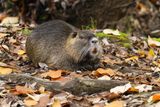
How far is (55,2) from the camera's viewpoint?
12.5m

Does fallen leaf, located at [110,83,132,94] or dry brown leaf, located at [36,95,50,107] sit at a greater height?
fallen leaf, located at [110,83,132,94]

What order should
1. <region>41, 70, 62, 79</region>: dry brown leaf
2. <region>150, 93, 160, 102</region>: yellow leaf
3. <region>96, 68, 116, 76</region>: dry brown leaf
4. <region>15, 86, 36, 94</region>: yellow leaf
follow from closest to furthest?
<region>150, 93, 160, 102</region>: yellow leaf < <region>15, 86, 36, 94</region>: yellow leaf < <region>41, 70, 62, 79</region>: dry brown leaf < <region>96, 68, 116, 76</region>: dry brown leaf

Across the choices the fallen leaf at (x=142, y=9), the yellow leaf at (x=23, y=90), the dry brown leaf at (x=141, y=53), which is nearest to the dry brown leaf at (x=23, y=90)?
the yellow leaf at (x=23, y=90)

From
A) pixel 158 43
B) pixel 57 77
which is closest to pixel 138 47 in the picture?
pixel 158 43

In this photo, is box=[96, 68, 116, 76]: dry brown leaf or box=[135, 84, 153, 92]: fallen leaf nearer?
box=[135, 84, 153, 92]: fallen leaf

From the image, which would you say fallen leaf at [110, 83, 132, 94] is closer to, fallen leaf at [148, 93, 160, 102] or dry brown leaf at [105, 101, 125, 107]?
dry brown leaf at [105, 101, 125, 107]

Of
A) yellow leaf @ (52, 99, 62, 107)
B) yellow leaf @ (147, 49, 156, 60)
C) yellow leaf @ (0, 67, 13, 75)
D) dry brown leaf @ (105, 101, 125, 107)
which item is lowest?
yellow leaf @ (147, 49, 156, 60)

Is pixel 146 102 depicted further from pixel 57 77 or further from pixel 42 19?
pixel 42 19

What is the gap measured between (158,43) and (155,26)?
13.2 ft

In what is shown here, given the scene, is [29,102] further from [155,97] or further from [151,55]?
[151,55]

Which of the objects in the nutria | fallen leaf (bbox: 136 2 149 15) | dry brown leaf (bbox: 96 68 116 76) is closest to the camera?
dry brown leaf (bbox: 96 68 116 76)

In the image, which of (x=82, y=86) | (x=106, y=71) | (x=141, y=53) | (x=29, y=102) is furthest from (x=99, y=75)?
(x=141, y=53)

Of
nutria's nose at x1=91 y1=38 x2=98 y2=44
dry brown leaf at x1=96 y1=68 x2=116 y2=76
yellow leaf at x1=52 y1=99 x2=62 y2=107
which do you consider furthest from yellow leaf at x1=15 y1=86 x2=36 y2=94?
nutria's nose at x1=91 y1=38 x2=98 y2=44

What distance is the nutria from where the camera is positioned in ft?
23.4
